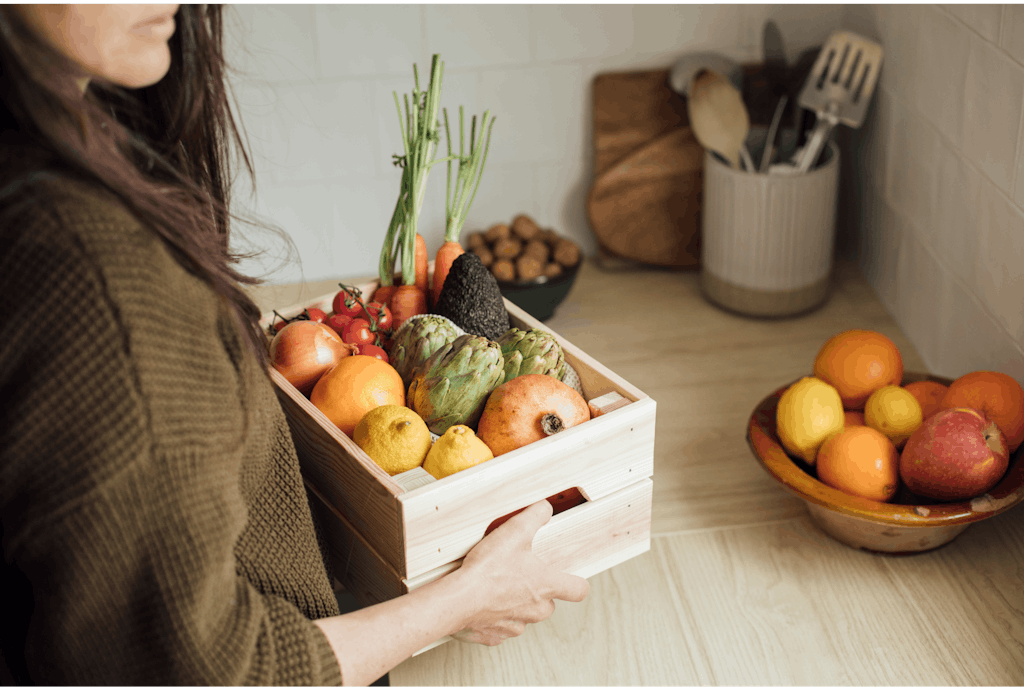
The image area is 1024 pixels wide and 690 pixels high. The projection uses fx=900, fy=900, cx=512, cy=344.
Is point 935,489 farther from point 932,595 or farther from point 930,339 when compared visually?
point 930,339

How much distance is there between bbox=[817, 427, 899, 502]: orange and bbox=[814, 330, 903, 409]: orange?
0.30 feet

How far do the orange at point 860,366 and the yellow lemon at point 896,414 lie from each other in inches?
1.2

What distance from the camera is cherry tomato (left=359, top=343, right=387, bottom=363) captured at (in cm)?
84

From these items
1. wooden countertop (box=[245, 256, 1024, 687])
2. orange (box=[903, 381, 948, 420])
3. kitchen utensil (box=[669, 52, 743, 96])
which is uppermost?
kitchen utensil (box=[669, 52, 743, 96])

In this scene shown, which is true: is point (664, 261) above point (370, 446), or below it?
below

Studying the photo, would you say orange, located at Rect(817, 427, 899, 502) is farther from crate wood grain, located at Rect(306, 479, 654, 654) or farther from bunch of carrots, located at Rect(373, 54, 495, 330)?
bunch of carrots, located at Rect(373, 54, 495, 330)

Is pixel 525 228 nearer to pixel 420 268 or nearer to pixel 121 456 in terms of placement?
pixel 420 268

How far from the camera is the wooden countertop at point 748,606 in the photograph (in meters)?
0.91

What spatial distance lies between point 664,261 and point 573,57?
41 cm

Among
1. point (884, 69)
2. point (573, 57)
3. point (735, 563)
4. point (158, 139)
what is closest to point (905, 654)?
point (735, 563)

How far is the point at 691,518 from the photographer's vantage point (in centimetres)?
112

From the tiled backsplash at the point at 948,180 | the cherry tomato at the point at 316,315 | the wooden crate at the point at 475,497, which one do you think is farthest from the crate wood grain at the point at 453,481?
the tiled backsplash at the point at 948,180

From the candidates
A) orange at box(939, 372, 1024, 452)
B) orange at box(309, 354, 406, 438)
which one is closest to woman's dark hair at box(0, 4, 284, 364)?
orange at box(309, 354, 406, 438)

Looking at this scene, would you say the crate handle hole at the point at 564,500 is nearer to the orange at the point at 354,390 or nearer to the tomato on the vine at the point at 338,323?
the orange at the point at 354,390
